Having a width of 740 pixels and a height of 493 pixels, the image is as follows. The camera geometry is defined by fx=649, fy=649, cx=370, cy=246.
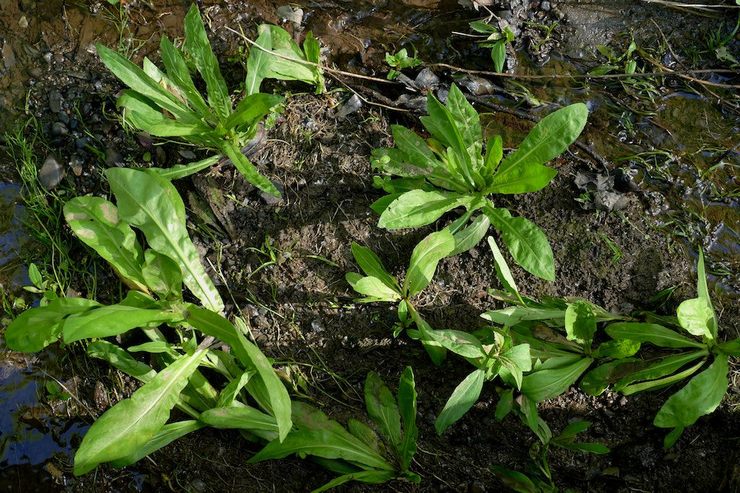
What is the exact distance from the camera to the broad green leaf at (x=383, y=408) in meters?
2.74

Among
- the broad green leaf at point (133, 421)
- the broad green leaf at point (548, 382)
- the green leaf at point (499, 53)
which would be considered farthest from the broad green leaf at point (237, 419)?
the green leaf at point (499, 53)

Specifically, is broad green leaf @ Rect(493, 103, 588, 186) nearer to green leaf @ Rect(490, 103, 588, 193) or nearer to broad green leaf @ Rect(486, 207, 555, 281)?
green leaf @ Rect(490, 103, 588, 193)

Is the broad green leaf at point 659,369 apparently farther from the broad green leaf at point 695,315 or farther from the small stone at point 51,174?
the small stone at point 51,174

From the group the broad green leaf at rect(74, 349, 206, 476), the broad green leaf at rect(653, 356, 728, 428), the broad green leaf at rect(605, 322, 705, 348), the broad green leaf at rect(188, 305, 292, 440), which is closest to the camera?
the broad green leaf at rect(188, 305, 292, 440)

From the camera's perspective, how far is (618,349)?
8.85 ft

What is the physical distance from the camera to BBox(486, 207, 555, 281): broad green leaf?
262 centimetres

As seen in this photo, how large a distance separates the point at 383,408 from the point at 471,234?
84cm

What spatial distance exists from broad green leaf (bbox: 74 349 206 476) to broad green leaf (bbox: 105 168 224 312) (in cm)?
36

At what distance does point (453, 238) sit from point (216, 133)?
114 cm

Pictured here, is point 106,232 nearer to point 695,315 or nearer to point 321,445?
point 321,445

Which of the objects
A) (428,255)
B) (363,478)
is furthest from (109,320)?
(428,255)

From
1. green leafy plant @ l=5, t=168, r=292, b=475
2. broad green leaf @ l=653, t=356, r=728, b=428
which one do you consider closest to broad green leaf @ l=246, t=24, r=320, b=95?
green leafy plant @ l=5, t=168, r=292, b=475

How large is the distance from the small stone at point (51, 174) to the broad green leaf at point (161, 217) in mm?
611

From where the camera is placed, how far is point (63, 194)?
3111 millimetres
